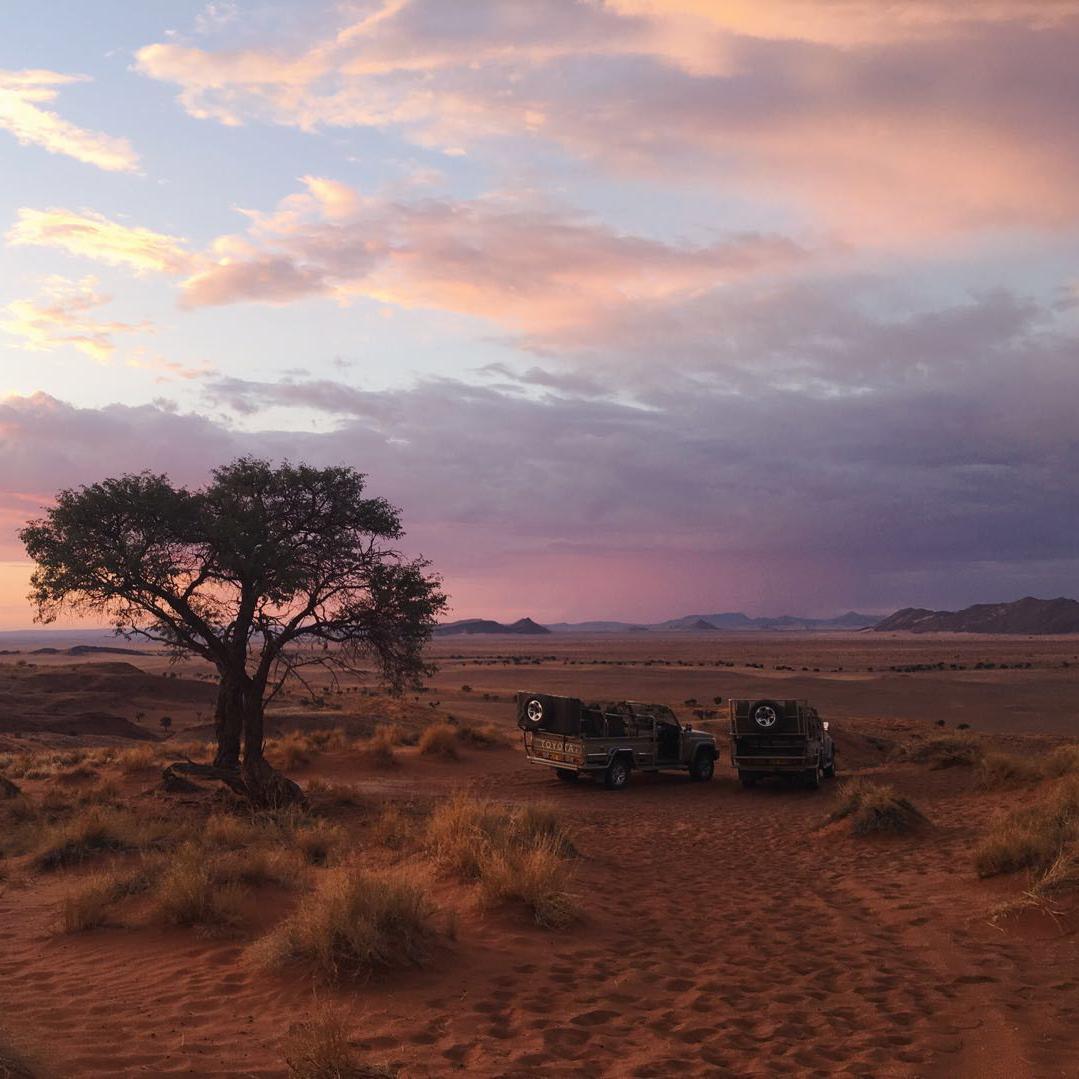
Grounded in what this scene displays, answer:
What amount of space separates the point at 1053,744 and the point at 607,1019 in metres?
28.8

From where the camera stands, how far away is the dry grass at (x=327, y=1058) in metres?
5.51

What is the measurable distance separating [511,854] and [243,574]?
36.4 feet

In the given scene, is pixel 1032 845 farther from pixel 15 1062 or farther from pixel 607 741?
pixel 607 741

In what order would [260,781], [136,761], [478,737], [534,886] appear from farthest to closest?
[478,737], [136,761], [260,781], [534,886]

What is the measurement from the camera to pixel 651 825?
682 inches

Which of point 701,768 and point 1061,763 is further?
point 701,768

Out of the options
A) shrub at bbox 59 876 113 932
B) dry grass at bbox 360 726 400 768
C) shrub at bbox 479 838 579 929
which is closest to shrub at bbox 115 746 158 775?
dry grass at bbox 360 726 400 768

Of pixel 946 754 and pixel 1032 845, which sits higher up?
pixel 1032 845

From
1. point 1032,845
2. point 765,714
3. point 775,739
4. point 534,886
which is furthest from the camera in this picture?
point 775,739

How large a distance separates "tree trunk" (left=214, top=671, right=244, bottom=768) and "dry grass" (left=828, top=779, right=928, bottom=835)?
1279cm

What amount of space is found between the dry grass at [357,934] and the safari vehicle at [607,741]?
13.7m

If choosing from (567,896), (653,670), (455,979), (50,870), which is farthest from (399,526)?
(653,670)

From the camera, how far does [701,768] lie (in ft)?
78.1

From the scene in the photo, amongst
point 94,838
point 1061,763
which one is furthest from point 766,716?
point 94,838
